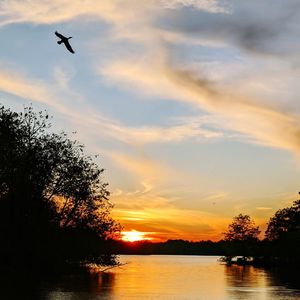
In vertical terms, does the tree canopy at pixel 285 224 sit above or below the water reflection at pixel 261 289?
above

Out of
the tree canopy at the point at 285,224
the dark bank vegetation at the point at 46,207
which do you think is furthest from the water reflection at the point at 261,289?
the tree canopy at the point at 285,224

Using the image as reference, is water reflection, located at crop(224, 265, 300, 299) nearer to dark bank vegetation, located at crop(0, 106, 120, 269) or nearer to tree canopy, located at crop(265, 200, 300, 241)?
dark bank vegetation, located at crop(0, 106, 120, 269)

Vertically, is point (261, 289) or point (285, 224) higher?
point (285, 224)

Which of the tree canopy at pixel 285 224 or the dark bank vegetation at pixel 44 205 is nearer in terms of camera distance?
the dark bank vegetation at pixel 44 205

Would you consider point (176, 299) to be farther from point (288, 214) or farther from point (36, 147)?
point (288, 214)

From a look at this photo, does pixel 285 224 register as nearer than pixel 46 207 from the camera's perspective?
No

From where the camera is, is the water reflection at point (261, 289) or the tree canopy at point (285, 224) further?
the tree canopy at point (285, 224)

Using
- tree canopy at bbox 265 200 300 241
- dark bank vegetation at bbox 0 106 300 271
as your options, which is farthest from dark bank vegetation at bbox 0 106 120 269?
tree canopy at bbox 265 200 300 241

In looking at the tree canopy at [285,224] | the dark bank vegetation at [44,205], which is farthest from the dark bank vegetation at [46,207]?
the tree canopy at [285,224]

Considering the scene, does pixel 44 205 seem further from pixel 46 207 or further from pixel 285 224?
pixel 285 224

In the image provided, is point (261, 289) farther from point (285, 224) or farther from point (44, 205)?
point (285, 224)

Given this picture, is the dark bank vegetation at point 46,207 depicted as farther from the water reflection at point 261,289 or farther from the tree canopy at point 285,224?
the tree canopy at point 285,224

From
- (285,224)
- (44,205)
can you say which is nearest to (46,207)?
(44,205)

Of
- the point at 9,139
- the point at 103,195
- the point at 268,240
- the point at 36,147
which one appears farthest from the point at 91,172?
the point at 268,240
